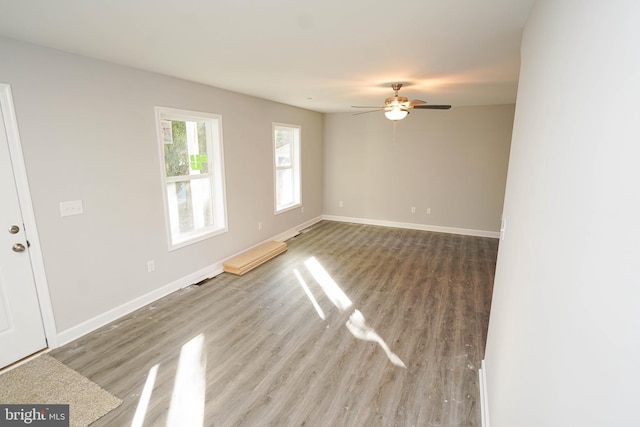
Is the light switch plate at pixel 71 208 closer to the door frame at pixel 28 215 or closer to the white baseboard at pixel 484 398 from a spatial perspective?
the door frame at pixel 28 215

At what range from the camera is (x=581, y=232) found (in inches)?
28.0

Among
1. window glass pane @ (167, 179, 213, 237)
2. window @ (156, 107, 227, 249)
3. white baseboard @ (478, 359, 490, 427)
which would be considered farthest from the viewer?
window glass pane @ (167, 179, 213, 237)

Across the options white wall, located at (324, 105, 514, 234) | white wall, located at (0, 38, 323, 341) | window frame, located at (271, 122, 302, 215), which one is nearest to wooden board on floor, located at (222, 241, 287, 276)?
white wall, located at (0, 38, 323, 341)

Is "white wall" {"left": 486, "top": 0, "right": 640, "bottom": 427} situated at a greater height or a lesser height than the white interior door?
greater

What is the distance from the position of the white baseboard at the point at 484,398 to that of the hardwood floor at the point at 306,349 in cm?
4

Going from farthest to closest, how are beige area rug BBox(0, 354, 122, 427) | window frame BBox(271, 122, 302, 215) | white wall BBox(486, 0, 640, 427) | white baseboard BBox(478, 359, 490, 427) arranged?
1. window frame BBox(271, 122, 302, 215)
2. beige area rug BBox(0, 354, 122, 427)
3. white baseboard BBox(478, 359, 490, 427)
4. white wall BBox(486, 0, 640, 427)

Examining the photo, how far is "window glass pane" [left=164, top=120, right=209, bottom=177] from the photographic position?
3578mm

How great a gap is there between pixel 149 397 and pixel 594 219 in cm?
261

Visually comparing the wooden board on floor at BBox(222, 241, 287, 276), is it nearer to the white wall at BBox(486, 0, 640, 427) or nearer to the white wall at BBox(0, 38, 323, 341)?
the white wall at BBox(0, 38, 323, 341)

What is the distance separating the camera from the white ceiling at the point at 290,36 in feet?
5.64

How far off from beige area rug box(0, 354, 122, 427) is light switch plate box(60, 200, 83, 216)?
1.22 meters

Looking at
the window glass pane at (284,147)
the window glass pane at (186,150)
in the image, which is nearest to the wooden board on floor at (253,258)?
the window glass pane at (186,150)

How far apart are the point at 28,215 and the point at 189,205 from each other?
5.45ft

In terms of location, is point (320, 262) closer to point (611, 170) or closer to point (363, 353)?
point (363, 353)
